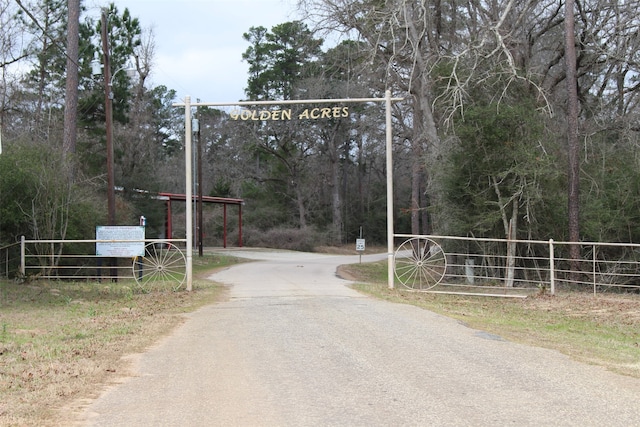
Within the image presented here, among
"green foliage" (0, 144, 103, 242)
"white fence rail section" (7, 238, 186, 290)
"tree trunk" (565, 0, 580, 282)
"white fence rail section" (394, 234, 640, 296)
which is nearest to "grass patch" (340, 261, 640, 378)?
"white fence rail section" (394, 234, 640, 296)

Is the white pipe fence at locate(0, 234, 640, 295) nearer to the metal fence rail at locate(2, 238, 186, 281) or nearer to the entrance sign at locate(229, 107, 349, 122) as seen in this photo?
the metal fence rail at locate(2, 238, 186, 281)

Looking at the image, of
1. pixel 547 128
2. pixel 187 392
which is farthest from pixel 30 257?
pixel 547 128

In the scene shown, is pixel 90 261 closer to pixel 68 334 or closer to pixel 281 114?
pixel 281 114

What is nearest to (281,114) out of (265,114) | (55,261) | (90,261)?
(265,114)

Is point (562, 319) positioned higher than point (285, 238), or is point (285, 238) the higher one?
point (285, 238)

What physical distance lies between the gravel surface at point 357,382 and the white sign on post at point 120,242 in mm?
7567

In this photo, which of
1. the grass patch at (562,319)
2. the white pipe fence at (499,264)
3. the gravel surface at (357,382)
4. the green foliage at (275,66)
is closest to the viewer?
the gravel surface at (357,382)

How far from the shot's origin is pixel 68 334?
379 inches

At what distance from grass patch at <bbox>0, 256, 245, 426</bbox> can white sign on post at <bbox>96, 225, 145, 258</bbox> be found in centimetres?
96

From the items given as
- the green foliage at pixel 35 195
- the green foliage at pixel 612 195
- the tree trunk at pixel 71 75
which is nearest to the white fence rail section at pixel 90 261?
the green foliage at pixel 35 195

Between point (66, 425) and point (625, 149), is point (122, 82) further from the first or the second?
point (66, 425)

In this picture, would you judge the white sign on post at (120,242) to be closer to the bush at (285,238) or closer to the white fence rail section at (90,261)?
the white fence rail section at (90,261)

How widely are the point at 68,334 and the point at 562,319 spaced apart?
30.5 ft

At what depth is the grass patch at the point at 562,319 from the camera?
332 inches
